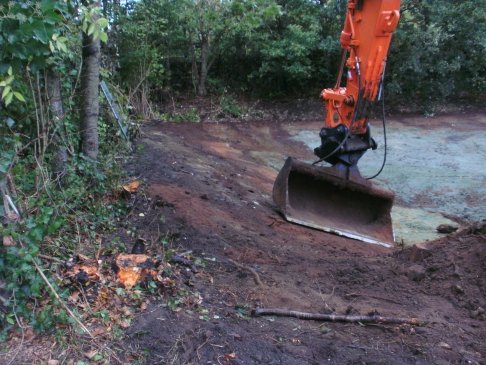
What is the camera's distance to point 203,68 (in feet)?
46.7

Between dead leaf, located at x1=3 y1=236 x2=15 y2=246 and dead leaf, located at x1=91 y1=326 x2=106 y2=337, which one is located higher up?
dead leaf, located at x1=3 y1=236 x2=15 y2=246

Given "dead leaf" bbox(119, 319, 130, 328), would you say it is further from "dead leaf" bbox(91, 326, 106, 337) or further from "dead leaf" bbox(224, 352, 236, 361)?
"dead leaf" bbox(224, 352, 236, 361)

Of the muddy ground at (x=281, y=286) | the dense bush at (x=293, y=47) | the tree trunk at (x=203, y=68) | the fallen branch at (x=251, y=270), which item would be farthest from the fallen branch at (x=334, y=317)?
the tree trunk at (x=203, y=68)

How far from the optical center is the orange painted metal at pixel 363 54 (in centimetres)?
580

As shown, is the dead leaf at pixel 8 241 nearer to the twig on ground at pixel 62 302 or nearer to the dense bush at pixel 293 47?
the twig on ground at pixel 62 302

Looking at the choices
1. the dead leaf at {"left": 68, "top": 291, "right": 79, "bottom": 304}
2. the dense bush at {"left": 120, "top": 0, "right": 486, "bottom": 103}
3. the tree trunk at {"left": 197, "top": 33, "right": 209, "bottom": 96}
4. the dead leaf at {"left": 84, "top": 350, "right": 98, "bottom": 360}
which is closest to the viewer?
the dead leaf at {"left": 84, "top": 350, "right": 98, "bottom": 360}

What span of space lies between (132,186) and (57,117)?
45.6 inches


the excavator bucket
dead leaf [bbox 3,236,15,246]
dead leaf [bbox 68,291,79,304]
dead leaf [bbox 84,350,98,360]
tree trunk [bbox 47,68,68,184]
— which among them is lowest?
the excavator bucket

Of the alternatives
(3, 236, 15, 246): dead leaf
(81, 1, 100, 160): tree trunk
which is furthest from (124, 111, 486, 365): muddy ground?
(3, 236, 15, 246): dead leaf

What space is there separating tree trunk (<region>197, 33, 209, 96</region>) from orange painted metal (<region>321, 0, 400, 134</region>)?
315 inches

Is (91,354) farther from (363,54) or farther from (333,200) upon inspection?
(363,54)

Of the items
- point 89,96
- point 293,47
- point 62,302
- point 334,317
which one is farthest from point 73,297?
point 293,47

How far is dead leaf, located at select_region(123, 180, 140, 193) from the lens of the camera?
5.29 metres

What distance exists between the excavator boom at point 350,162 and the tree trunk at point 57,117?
8.48 feet
